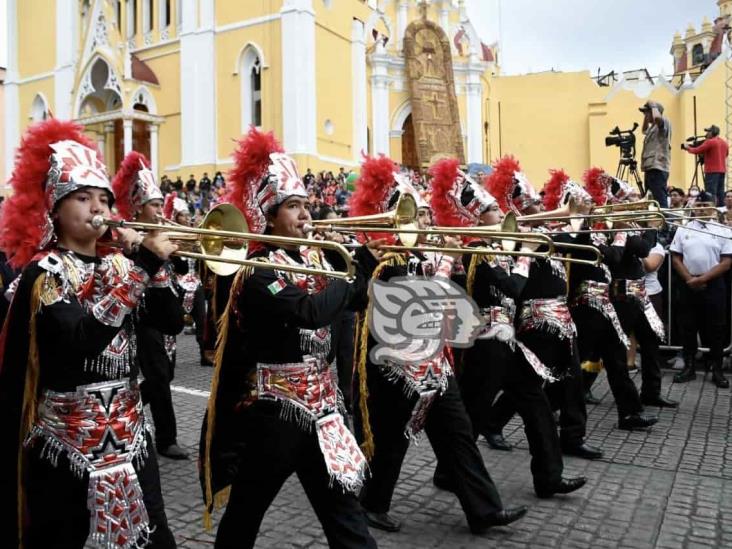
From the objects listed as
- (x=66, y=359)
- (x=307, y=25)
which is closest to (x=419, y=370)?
(x=66, y=359)

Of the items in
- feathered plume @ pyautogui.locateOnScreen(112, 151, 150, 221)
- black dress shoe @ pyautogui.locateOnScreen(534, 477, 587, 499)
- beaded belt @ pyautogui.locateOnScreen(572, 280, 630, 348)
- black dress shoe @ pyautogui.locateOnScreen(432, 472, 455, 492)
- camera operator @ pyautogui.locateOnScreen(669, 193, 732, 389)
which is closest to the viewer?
black dress shoe @ pyautogui.locateOnScreen(534, 477, 587, 499)

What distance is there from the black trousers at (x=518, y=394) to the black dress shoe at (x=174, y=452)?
234 cm

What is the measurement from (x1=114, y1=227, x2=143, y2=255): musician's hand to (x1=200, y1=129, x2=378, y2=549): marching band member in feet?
1.70

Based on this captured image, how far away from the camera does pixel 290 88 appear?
82.5 feet

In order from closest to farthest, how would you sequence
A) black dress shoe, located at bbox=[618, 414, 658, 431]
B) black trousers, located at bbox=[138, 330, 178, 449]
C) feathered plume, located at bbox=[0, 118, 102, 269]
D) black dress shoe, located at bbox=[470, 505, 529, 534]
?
feathered plume, located at bbox=[0, 118, 102, 269], black dress shoe, located at bbox=[470, 505, 529, 534], black trousers, located at bbox=[138, 330, 178, 449], black dress shoe, located at bbox=[618, 414, 658, 431]

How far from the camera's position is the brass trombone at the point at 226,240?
9.66 ft

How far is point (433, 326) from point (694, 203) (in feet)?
22.5

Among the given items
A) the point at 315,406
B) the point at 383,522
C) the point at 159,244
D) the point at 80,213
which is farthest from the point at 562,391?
the point at 80,213

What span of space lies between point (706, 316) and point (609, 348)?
3.05m

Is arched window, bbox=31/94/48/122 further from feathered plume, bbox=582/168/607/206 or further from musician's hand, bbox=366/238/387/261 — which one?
musician's hand, bbox=366/238/387/261

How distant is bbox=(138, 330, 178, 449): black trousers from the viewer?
5.71 metres

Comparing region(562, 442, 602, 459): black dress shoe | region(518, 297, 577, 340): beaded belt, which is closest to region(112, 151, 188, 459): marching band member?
region(518, 297, 577, 340): beaded belt

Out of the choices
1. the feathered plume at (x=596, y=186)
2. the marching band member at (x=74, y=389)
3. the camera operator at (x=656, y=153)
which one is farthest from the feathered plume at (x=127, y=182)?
the camera operator at (x=656, y=153)

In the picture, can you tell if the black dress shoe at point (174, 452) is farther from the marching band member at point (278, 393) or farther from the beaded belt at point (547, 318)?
the beaded belt at point (547, 318)
